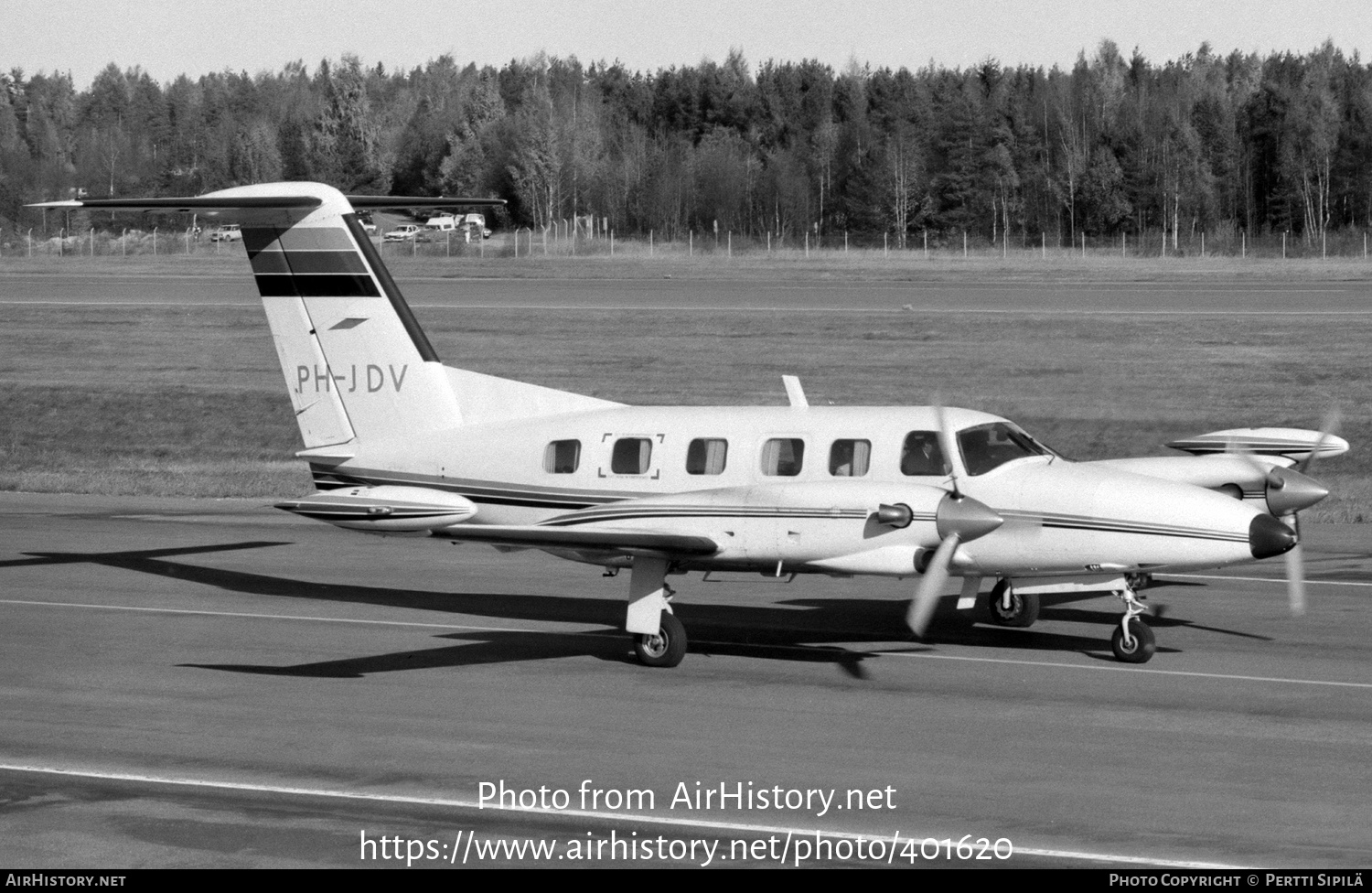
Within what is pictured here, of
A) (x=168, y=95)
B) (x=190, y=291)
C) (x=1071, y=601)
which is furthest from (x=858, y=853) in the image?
(x=168, y=95)

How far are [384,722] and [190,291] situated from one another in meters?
47.5

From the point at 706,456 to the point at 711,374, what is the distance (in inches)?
951

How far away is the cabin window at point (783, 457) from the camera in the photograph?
48.4 ft

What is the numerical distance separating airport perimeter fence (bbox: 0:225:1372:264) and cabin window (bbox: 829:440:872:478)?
5989 cm

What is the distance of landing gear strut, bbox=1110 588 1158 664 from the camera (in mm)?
14367

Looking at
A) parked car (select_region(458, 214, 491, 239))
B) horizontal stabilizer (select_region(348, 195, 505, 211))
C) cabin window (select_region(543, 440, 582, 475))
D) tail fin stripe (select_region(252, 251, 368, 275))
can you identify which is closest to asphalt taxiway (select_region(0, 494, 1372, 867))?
cabin window (select_region(543, 440, 582, 475))

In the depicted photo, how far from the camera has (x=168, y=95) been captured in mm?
165750

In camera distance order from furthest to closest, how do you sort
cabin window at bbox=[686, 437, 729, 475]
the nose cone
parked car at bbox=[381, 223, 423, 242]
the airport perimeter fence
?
parked car at bbox=[381, 223, 423, 242] → the airport perimeter fence → cabin window at bbox=[686, 437, 729, 475] → the nose cone

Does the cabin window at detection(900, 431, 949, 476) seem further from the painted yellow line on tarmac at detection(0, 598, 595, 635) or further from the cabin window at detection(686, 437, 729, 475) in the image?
the painted yellow line on tarmac at detection(0, 598, 595, 635)

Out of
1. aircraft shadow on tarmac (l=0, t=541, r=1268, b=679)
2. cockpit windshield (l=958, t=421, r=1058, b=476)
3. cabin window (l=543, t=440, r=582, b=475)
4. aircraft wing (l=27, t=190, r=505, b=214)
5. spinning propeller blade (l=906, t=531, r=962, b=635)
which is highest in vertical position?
aircraft wing (l=27, t=190, r=505, b=214)

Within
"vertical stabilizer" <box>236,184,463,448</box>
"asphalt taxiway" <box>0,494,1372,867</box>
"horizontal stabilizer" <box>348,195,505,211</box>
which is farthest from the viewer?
"horizontal stabilizer" <box>348,195,505,211</box>

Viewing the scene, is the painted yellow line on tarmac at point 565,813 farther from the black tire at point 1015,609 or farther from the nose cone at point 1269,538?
the black tire at point 1015,609

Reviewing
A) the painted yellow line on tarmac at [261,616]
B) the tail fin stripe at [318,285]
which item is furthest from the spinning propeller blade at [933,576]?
the tail fin stripe at [318,285]

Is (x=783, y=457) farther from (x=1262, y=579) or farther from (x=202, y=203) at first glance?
(x=1262, y=579)
